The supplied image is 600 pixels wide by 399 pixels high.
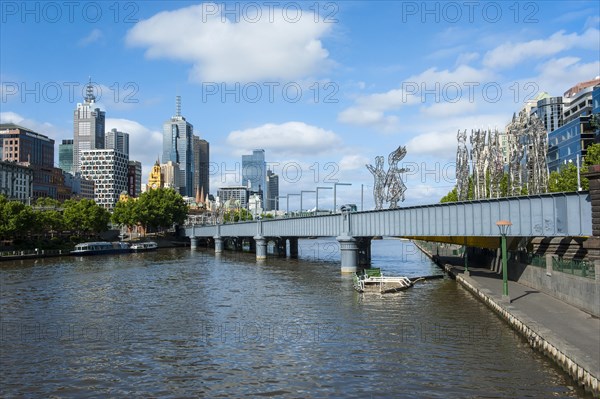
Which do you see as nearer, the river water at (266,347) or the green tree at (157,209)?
the river water at (266,347)

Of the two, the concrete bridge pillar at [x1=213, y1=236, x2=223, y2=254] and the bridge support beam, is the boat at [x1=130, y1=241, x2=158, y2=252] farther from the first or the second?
the bridge support beam

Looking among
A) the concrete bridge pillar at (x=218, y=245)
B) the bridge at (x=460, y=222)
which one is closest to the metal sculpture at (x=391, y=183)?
the bridge at (x=460, y=222)

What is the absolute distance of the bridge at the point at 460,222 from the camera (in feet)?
149

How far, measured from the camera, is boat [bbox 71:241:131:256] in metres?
133

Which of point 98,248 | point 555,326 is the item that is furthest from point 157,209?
point 555,326

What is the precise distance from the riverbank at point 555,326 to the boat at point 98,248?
104065 millimetres

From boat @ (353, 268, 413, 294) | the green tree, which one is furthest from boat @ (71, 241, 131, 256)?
boat @ (353, 268, 413, 294)

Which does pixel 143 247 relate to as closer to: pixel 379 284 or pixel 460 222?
pixel 379 284

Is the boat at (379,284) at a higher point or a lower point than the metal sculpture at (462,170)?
lower

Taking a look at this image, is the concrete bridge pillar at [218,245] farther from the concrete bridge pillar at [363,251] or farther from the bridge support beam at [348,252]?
the bridge support beam at [348,252]

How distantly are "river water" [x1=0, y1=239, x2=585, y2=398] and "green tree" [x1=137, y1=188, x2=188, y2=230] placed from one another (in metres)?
126

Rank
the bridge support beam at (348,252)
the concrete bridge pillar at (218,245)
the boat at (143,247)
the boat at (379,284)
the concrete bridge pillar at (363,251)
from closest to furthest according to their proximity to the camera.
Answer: the boat at (379,284), the bridge support beam at (348,252), the concrete bridge pillar at (363,251), the concrete bridge pillar at (218,245), the boat at (143,247)

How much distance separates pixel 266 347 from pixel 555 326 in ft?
56.9

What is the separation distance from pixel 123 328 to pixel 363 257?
2544 inches
